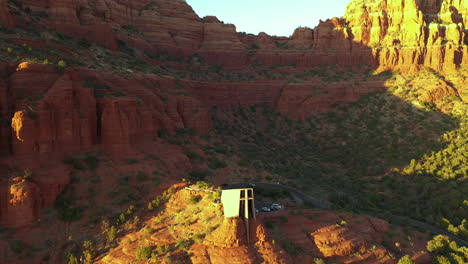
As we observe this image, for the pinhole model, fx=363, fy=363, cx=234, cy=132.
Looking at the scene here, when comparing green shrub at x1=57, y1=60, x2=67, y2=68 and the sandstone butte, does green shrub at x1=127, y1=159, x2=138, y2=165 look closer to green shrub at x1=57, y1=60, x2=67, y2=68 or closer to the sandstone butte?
the sandstone butte

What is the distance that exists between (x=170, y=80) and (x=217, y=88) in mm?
13415

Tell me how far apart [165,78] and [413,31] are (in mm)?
52749

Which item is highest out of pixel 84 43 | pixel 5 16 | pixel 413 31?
pixel 413 31

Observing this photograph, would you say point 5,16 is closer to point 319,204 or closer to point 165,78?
point 165,78

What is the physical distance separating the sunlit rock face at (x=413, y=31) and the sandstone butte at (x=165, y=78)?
0.67ft

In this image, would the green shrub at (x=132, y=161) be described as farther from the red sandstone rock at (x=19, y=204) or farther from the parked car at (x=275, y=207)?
the parked car at (x=275, y=207)

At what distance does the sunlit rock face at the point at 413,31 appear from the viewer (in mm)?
72938

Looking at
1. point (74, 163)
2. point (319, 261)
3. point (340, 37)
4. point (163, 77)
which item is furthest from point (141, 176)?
point (340, 37)

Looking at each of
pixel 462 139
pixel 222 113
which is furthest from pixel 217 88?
pixel 462 139

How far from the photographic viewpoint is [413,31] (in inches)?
2953

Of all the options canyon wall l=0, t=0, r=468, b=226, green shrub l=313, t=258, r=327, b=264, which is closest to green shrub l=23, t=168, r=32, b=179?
canyon wall l=0, t=0, r=468, b=226

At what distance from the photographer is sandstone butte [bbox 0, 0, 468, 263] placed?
1277 inches

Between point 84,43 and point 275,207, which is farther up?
point 84,43

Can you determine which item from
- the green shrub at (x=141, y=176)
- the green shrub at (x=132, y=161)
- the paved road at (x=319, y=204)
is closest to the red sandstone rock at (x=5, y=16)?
the green shrub at (x=132, y=161)
